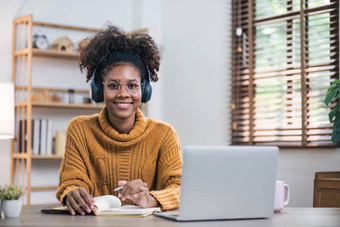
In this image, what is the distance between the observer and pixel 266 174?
1581 millimetres

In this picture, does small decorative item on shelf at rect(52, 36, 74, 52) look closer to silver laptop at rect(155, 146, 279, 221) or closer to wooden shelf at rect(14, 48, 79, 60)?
wooden shelf at rect(14, 48, 79, 60)

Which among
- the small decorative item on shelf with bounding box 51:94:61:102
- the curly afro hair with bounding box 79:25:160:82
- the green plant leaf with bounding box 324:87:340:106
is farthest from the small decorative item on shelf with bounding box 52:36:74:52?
the curly afro hair with bounding box 79:25:160:82

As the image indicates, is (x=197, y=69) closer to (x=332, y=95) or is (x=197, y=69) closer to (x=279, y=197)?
(x=332, y=95)

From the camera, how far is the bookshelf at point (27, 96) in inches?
173

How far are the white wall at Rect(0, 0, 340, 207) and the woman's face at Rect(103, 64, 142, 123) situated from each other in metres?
2.57

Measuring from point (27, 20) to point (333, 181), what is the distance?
2.74 m

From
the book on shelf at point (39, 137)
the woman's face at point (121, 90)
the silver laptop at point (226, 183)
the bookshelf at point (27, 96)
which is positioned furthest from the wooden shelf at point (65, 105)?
the silver laptop at point (226, 183)

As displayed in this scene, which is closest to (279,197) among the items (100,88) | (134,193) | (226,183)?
(226,183)

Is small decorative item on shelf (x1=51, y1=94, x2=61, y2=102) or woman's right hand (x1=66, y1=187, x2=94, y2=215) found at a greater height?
small decorative item on shelf (x1=51, y1=94, x2=61, y2=102)

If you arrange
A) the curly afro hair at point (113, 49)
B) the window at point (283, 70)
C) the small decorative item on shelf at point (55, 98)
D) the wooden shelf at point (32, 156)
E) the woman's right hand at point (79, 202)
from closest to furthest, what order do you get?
1. the woman's right hand at point (79, 202)
2. the curly afro hair at point (113, 49)
3. the window at point (283, 70)
4. the wooden shelf at point (32, 156)
5. the small decorative item on shelf at point (55, 98)

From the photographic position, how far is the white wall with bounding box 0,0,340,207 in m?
4.64

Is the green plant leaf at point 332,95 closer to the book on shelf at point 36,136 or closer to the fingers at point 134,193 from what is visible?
the fingers at point 134,193

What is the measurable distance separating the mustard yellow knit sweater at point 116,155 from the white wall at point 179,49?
2.50 meters

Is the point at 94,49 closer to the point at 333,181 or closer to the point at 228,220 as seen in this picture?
the point at 228,220
